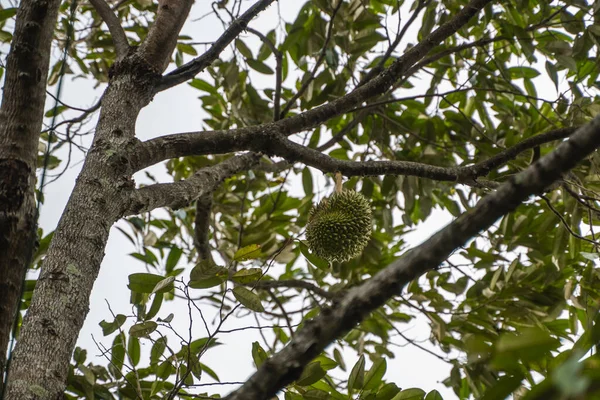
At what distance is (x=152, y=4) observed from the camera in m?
2.29

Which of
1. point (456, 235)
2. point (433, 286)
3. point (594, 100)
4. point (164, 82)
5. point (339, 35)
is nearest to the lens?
point (456, 235)

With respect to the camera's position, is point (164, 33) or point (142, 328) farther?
point (164, 33)

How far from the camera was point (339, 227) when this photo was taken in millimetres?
1623

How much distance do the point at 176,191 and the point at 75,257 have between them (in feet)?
1.12

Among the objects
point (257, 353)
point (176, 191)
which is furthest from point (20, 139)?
point (257, 353)

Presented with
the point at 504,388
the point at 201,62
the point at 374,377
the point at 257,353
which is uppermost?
the point at 201,62

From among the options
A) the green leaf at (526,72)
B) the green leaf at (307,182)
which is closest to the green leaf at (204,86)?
the green leaf at (307,182)

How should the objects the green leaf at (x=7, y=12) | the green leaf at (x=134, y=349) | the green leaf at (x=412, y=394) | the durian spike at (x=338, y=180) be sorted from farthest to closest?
the green leaf at (x=7, y=12), the green leaf at (x=134, y=349), the durian spike at (x=338, y=180), the green leaf at (x=412, y=394)

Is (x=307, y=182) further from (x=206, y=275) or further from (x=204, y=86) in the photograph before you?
(x=206, y=275)

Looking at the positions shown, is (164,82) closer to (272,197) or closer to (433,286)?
(272,197)

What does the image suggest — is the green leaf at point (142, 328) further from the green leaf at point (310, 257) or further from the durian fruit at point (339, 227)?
the durian fruit at point (339, 227)

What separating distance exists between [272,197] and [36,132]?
1304mm

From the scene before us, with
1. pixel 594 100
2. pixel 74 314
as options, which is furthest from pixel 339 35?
pixel 74 314

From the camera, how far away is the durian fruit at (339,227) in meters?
1.62
